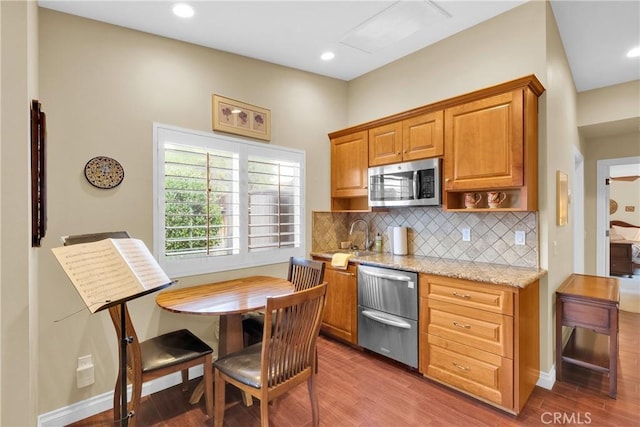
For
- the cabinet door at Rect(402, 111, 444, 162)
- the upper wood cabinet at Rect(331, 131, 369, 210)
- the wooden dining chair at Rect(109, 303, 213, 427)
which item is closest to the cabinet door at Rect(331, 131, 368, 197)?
the upper wood cabinet at Rect(331, 131, 369, 210)

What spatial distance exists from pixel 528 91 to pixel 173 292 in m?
3.08

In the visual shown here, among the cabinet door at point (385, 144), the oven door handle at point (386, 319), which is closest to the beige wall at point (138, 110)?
the cabinet door at point (385, 144)

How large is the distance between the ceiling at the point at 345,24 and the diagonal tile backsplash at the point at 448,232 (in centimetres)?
167

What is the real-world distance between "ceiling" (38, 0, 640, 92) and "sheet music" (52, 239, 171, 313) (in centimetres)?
190

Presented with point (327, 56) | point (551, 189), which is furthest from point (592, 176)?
point (327, 56)

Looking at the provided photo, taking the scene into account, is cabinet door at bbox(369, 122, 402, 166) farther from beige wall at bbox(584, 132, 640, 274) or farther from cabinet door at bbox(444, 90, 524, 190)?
beige wall at bbox(584, 132, 640, 274)

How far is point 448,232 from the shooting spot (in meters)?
2.97

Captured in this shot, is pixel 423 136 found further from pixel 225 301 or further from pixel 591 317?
pixel 225 301

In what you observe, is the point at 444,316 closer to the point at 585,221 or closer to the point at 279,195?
the point at 279,195

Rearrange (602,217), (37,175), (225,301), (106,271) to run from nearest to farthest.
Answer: (106,271)
(37,175)
(225,301)
(602,217)

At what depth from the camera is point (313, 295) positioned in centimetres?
173

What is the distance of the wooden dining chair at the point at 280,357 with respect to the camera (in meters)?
1.62

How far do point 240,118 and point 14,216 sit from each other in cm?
200

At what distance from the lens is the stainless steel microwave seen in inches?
106
